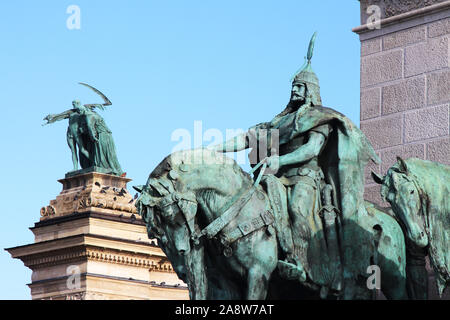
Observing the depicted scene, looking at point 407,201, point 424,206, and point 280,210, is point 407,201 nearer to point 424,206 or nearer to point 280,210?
point 424,206

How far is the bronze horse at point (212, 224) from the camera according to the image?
1430 centimetres

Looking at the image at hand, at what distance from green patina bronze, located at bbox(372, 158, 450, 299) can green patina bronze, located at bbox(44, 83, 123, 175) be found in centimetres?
3591

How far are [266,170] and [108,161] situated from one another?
35598 millimetres

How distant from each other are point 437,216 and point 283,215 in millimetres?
1676

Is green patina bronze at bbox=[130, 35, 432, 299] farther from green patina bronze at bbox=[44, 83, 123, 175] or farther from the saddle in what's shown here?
green patina bronze at bbox=[44, 83, 123, 175]

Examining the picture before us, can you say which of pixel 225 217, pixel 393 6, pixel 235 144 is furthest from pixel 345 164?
pixel 393 6

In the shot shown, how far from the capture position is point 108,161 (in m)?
50.4

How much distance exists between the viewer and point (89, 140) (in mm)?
51031

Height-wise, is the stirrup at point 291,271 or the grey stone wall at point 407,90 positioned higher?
the grey stone wall at point 407,90

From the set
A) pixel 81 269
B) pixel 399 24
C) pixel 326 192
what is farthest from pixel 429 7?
pixel 81 269

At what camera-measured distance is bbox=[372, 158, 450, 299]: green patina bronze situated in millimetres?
14398

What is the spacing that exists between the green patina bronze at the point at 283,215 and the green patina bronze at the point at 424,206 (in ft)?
1.92

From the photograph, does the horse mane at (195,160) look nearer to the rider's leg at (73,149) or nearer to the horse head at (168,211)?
the horse head at (168,211)

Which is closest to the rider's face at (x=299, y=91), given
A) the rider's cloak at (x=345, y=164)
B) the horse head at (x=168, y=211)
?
the rider's cloak at (x=345, y=164)
